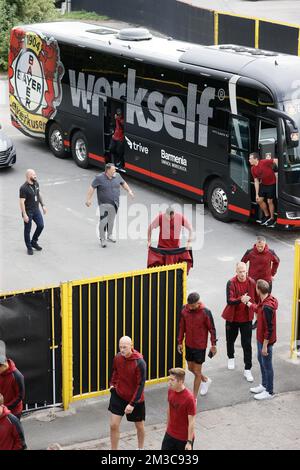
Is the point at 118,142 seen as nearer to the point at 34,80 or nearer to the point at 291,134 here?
the point at 34,80

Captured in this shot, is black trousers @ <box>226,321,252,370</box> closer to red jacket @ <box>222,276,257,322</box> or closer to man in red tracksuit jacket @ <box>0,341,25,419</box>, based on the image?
red jacket @ <box>222,276,257,322</box>

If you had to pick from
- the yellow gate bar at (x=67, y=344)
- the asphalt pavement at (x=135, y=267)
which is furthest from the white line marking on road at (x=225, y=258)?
the yellow gate bar at (x=67, y=344)

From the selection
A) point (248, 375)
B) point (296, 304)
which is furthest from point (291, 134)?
point (248, 375)

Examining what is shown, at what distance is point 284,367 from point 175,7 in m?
28.1

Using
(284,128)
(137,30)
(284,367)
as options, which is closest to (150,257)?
(284,367)

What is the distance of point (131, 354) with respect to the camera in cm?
1161

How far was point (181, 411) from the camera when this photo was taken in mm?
10789

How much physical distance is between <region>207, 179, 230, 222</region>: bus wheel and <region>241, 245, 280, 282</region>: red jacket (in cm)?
548

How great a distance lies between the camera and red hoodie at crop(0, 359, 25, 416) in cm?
1133

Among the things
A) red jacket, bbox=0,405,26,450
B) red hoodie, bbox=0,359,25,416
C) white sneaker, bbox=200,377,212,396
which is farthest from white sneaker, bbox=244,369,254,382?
red jacket, bbox=0,405,26,450

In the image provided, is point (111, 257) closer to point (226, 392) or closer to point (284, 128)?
point (284, 128)

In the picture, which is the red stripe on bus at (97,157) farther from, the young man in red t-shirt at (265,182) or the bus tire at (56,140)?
the young man in red t-shirt at (265,182)
